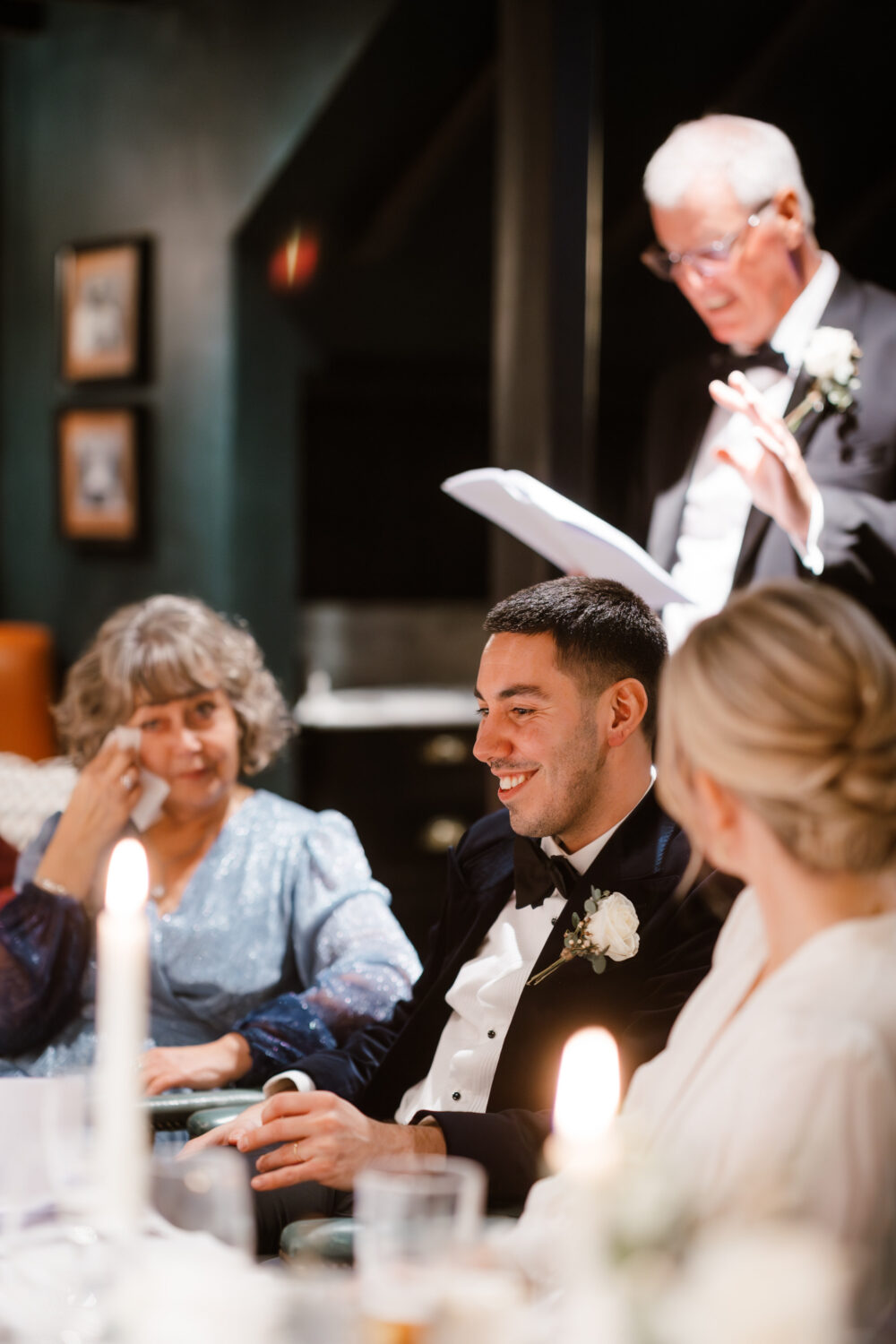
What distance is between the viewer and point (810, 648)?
111cm

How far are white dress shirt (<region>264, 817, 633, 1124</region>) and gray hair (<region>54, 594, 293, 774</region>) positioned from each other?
0.76 metres

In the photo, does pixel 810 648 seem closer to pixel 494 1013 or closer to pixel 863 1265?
pixel 863 1265

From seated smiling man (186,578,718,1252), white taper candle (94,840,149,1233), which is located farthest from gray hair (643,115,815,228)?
white taper candle (94,840,149,1233)

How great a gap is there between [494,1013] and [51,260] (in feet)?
14.2

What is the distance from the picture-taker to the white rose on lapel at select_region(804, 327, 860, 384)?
2.49m

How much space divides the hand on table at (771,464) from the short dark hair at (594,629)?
1.79 feet

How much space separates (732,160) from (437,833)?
330 centimetres

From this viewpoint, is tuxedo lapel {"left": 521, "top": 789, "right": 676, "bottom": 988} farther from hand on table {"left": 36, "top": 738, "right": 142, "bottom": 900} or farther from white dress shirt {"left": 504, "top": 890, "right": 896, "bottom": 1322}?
hand on table {"left": 36, "top": 738, "right": 142, "bottom": 900}

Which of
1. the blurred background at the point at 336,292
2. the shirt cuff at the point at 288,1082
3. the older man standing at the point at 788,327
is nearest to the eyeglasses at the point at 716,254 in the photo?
the older man standing at the point at 788,327

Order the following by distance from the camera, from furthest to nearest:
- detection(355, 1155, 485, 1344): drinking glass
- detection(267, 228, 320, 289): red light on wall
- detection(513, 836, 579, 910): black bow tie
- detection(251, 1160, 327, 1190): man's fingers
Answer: detection(267, 228, 320, 289): red light on wall
detection(513, 836, 579, 910): black bow tie
detection(251, 1160, 327, 1190): man's fingers
detection(355, 1155, 485, 1344): drinking glass

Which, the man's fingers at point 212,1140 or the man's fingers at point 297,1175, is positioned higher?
the man's fingers at point 297,1175

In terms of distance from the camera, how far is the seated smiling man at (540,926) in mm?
1613

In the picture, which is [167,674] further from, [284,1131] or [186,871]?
[284,1131]

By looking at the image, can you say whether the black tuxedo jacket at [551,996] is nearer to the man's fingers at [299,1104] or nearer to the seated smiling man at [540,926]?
the seated smiling man at [540,926]
